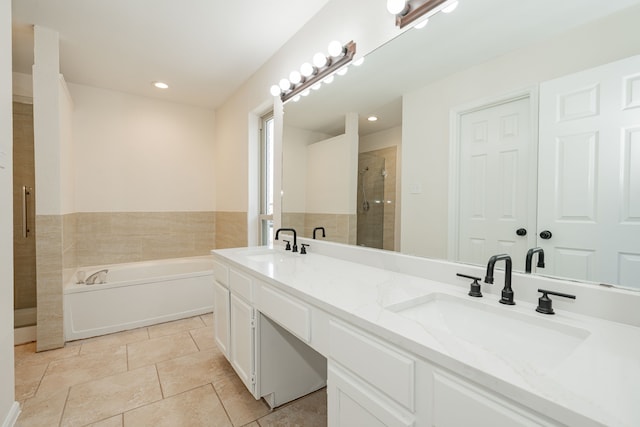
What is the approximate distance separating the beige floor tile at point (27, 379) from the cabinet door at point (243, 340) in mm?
1292

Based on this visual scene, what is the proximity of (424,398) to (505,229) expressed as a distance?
2.49ft

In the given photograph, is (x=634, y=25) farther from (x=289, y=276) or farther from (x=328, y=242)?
(x=328, y=242)

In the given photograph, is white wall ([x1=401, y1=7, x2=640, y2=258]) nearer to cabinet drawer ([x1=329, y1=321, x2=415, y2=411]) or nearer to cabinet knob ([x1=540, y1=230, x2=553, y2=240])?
cabinet knob ([x1=540, y1=230, x2=553, y2=240])

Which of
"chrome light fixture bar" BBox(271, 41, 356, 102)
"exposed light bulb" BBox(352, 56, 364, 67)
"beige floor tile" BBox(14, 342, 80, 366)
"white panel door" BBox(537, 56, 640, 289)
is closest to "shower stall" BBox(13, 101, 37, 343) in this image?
"beige floor tile" BBox(14, 342, 80, 366)

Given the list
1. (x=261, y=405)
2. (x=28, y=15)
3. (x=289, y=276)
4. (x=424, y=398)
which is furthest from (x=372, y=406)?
(x=28, y=15)

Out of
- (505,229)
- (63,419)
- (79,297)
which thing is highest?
(505,229)

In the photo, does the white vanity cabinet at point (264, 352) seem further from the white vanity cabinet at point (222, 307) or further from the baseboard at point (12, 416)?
the baseboard at point (12, 416)

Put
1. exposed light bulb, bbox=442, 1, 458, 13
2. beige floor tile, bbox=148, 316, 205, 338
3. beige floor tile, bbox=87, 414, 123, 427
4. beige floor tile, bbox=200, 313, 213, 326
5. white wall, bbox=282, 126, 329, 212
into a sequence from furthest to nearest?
beige floor tile, bbox=200, 313, 213, 326, beige floor tile, bbox=148, 316, 205, 338, white wall, bbox=282, 126, 329, 212, beige floor tile, bbox=87, 414, 123, 427, exposed light bulb, bbox=442, 1, 458, 13

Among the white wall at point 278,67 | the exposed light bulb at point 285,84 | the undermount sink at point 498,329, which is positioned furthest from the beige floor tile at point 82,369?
the exposed light bulb at point 285,84

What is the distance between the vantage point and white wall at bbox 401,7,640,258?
935 mm

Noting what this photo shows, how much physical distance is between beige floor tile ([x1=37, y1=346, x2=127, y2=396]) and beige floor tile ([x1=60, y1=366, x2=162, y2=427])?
94 millimetres

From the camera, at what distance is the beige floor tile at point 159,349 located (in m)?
2.29

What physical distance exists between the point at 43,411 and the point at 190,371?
792 millimetres

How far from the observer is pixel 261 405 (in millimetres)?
1758
